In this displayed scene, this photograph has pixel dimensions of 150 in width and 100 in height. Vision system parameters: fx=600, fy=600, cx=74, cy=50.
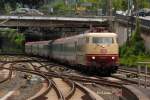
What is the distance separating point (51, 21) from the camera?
3270 inches

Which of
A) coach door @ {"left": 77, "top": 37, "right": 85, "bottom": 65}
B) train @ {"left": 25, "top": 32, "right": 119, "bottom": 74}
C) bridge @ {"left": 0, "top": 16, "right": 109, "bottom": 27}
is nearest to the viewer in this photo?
train @ {"left": 25, "top": 32, "right": 119, "bottom": 74}

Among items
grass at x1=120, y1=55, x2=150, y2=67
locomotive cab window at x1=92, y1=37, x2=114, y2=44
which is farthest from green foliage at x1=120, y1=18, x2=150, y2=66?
locomotive cab window at x1=92, y1=37, x2=114, y2=44

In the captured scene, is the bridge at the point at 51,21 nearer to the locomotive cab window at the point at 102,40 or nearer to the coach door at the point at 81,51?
the coach door at the point at 81,51

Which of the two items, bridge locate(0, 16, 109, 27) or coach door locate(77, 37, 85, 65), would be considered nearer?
coach door locate(77, 37, 85, 65)

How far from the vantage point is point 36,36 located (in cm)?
11294

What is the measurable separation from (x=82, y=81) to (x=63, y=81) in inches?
44.5

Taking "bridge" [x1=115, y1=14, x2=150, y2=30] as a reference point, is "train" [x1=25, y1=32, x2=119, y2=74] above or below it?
above

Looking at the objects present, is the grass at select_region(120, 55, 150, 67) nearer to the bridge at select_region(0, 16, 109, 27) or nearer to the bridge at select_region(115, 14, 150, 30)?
the bridge at select_region(115, 14, 150, 30)

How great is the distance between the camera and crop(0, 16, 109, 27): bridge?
82375 mm

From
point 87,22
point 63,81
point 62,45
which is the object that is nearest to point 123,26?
point 87,22

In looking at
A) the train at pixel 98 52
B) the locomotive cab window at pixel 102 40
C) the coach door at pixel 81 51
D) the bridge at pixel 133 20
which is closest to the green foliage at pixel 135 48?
the bridge at pixel 133 20

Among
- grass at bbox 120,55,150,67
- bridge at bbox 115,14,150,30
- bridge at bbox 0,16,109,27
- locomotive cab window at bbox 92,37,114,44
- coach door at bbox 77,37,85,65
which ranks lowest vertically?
bridge at bbox 0,16,109,27

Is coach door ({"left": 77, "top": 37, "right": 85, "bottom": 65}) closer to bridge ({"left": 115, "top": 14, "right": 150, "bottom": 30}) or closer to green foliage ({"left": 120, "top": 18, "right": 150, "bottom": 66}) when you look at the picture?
green foliage ({"left": 120, "top": 18, "right": 150, "bottom": 66})

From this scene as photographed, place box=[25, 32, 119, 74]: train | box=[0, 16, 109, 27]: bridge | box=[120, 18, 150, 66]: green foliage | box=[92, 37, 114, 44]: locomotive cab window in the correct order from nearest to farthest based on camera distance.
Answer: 1. box=[25, 32, 119, 74]: train
2. box=[92, 37, 114, 44]: locomotive cab window
3. box=[120, 18, 150, 66]: green foliage
4. box=[0, 16, 109, 27]: bridge
